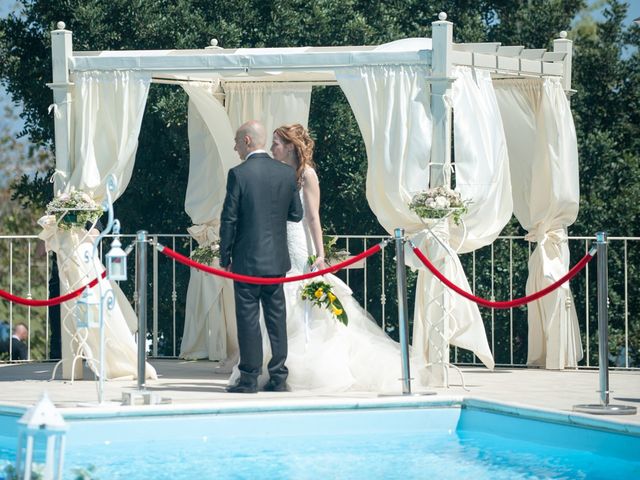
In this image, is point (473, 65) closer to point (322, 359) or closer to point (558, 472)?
point (322, 359)

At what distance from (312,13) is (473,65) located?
4.85 m

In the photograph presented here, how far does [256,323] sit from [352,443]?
1.22 metres

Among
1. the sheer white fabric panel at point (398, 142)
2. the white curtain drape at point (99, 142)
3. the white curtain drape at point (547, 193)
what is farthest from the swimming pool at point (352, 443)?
the white curtain drape at point (547, 193)

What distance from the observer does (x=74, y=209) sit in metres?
8.79

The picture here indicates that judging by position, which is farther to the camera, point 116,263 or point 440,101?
point 440,101

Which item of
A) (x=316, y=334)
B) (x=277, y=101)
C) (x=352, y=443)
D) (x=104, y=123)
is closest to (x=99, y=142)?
(x=104, y=123)

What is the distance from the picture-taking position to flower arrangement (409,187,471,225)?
841cm

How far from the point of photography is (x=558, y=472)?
6.52 meters

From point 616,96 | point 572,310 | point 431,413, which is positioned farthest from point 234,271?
point 616,96

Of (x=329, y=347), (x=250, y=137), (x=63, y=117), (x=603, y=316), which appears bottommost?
(x=329, y=347)

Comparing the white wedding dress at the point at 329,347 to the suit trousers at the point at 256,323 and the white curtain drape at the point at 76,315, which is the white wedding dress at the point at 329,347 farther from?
the white curtain drape at the point at 76,315

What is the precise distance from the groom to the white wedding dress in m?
0.30

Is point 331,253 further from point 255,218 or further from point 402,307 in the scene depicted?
point 402,307

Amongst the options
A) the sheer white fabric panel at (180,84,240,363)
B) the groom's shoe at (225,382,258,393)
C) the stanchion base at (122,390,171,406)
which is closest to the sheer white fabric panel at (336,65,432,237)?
the groom's shoe at (225,382,258,393)
